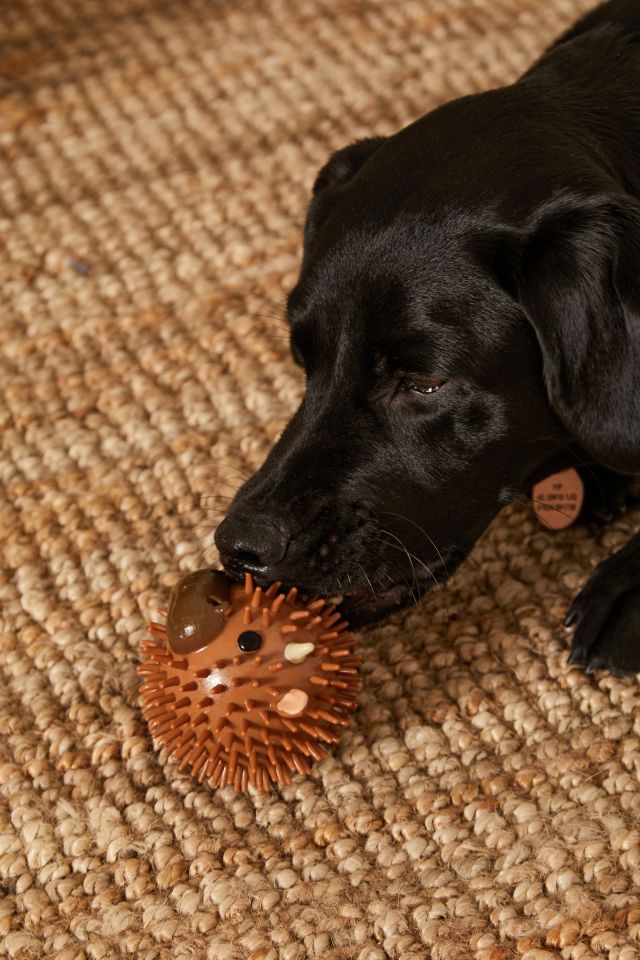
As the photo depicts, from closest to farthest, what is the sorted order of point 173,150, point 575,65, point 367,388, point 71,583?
1. point 367,388
2. point 575,65
3. point 71,583
4. point 173,150

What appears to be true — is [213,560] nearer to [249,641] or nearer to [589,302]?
[249,641]

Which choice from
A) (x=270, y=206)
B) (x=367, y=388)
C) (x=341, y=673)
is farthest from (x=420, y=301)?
(x=270, y=206)

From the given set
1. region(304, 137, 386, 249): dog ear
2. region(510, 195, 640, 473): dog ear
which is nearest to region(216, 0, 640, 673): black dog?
region(510, 195, 640, 473): dog ear

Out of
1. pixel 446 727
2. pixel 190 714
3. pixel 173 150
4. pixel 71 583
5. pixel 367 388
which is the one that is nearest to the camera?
pixel 190 714

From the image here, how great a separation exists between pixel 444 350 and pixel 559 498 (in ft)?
1.39

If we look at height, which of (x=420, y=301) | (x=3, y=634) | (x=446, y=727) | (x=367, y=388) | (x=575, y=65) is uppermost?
(x=575, y=65)

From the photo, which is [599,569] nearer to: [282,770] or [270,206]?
[282,770]

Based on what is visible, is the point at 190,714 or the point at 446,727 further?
the point at 446,727

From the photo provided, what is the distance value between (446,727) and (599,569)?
1.01 feet

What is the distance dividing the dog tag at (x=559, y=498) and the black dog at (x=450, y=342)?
18 cm

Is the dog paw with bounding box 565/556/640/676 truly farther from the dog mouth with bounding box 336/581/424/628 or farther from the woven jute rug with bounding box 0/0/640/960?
the dog mouth with bounding box 336/581/424/628

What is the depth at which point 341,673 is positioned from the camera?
1.42 metres

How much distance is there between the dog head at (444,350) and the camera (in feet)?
4.54

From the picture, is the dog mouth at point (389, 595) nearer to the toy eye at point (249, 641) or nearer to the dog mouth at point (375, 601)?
the dog mouth at point (375, 601)
